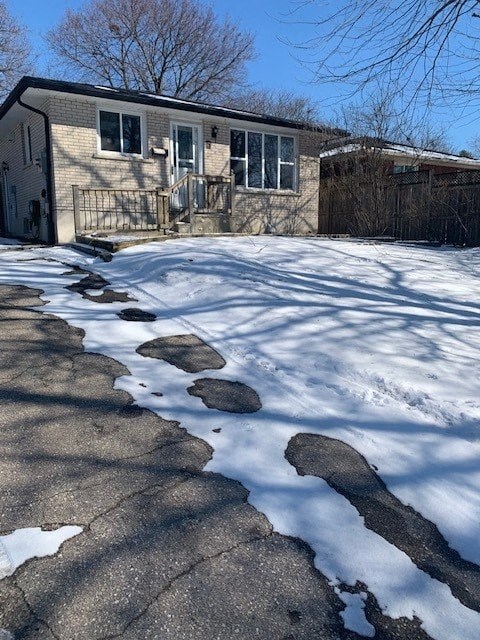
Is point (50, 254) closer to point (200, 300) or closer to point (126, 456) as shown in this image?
point (200, 300)

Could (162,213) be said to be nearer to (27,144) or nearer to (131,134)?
(131,134)

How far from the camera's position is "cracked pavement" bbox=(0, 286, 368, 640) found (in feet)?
5.59

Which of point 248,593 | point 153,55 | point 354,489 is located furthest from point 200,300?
point 153,55

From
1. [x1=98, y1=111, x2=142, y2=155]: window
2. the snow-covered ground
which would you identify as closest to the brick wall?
→ [x1=98, y1=111, x2=142, y2=155]: window

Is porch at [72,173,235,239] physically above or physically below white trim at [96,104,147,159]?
below

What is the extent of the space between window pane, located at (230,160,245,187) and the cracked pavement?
13.3 metres

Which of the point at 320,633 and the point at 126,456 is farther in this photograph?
the point at 126,456

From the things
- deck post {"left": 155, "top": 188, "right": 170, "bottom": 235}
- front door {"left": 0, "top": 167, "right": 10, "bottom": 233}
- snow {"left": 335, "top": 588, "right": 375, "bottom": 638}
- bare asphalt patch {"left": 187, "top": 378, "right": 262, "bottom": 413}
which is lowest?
snow {"left": 335, "top": 588, "right": 375, "bottom": 638}

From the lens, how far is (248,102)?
32688mm

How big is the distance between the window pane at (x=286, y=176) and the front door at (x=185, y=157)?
3208 mm

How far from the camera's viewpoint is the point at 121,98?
486 inches

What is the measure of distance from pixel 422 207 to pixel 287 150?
513 centimetres

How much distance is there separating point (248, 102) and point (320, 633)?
35.1 m

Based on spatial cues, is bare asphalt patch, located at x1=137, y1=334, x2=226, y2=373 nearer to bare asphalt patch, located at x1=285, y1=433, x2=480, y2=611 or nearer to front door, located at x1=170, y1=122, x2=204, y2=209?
bare asphalt patch, located at x1=285, y1=433, x2=480, y2=611
